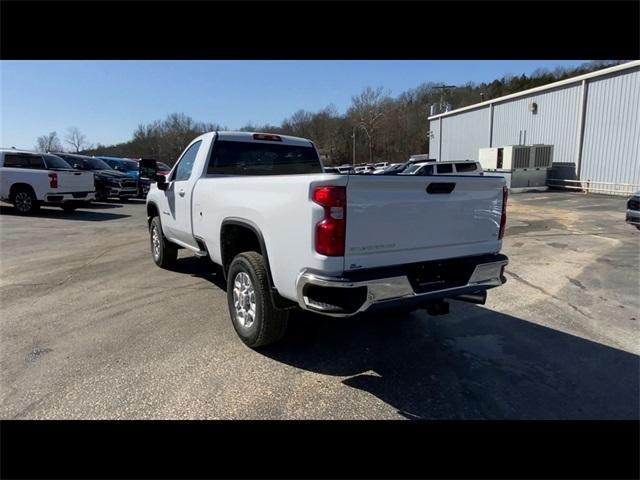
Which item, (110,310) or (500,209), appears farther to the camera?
(110,310)

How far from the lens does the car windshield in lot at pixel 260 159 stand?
514 centimetres

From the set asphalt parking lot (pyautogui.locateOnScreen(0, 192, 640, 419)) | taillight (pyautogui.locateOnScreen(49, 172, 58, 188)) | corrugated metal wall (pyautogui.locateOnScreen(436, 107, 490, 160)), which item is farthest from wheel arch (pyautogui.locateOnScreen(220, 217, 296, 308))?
corrugated metal wall (pyautogui.locateOnScreen(436, 107, 490, 160))

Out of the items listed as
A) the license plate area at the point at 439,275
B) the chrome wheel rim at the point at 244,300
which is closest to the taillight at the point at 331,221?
the license plate area at the point at 439,275

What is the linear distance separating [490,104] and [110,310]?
3306cm

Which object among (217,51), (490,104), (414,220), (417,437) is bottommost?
(417,437)

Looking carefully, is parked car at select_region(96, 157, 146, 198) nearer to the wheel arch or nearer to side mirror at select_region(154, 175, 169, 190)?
side mirror at select_region(154, 175, 169, 190)

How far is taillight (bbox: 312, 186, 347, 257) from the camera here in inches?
110

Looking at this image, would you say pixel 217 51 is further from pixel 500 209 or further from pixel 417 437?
pixel 417 437

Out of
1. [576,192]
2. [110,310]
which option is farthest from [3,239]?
[576,192]

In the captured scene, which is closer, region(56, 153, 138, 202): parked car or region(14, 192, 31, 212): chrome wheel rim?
region(14, 192, 31, 212): chrome wheel rim

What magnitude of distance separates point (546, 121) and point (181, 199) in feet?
88.7

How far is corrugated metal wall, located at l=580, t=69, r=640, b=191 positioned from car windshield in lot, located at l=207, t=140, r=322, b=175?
818 inches

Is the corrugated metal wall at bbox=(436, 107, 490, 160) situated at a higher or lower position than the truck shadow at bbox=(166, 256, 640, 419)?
higher

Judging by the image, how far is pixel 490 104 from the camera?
31.8m
